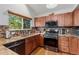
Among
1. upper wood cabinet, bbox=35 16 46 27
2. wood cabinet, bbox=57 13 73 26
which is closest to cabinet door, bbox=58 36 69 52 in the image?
wood cabinet, bbox=57 13 73 26

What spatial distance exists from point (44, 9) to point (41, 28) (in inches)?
10.0

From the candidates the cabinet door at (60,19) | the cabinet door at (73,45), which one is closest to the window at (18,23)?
the cabinet door at (60,19)

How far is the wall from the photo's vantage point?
133 centimetres

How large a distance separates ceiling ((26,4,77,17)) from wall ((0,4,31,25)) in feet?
0.23

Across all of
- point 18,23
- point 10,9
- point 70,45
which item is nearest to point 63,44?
point 70,45

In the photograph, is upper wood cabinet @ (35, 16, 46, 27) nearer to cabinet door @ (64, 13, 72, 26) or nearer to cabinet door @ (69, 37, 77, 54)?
cabinet door @ (64, 13, 72, 26)

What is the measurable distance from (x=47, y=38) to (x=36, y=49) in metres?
0.21

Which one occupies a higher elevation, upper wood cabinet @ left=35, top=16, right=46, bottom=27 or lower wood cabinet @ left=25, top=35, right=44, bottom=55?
upper wood cabinet @ left=35, top=16, right=46, bottom=27

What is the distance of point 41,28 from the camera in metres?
1.42

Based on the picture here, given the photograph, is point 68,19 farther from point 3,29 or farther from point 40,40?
point 3,29

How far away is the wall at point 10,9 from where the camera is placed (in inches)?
52.2

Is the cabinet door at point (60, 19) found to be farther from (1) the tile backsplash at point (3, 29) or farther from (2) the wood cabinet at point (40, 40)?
(1) the tile backsplash at point (3, 29)
